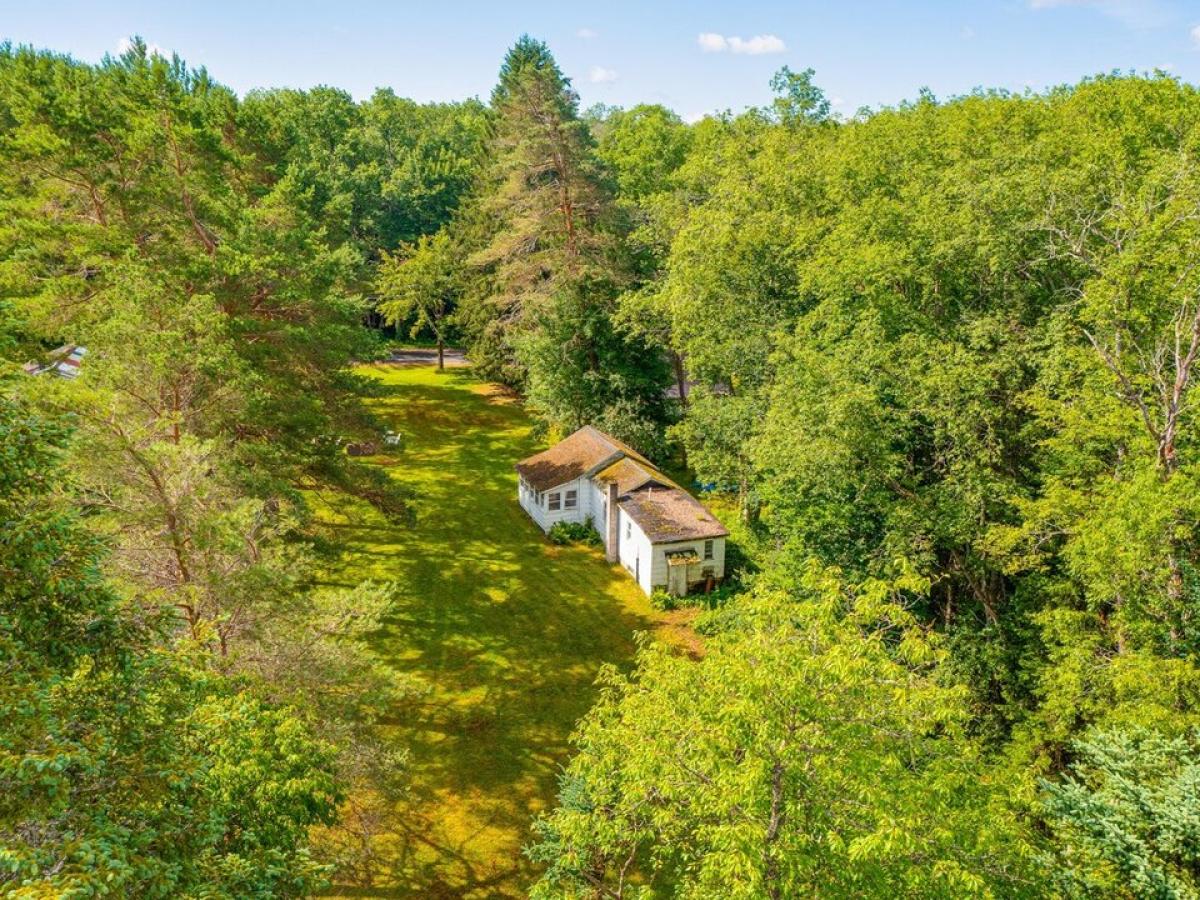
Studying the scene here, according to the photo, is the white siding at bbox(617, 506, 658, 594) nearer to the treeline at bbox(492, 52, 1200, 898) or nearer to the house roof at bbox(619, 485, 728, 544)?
the house roof at bbox(619, 485, 728, 544)

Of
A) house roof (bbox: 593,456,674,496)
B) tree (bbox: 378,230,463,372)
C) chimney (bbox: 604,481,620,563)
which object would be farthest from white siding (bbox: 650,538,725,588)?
tree (bbox: 378,230,463,372)

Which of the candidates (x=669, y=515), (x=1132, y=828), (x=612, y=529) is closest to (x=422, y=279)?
(x=612, y=529)

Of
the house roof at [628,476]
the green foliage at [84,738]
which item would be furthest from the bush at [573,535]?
the green foliage at [84,738]

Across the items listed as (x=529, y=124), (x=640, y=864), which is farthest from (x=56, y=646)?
(x=529, y=124)

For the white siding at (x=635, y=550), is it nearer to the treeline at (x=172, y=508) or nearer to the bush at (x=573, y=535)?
the bush at (x=573, y=535)

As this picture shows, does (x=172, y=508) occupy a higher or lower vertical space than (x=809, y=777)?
higher

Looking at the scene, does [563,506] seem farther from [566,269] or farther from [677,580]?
[566,269]
